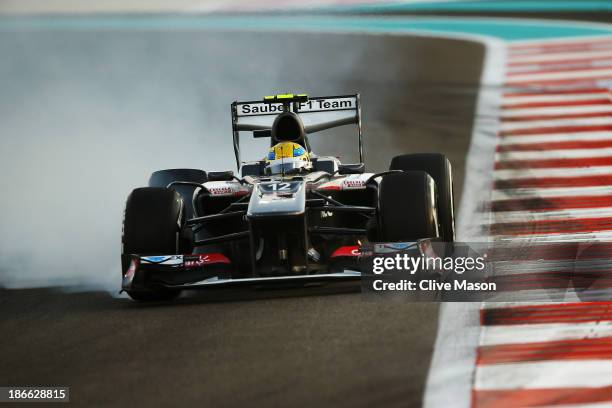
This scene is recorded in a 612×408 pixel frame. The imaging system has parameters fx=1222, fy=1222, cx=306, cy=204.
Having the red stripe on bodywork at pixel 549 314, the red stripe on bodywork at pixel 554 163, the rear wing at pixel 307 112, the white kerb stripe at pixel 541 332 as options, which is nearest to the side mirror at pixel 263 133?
the rear wing at pixel 307 112

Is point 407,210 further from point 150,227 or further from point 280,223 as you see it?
point 150,227

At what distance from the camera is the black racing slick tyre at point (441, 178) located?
34.8ft

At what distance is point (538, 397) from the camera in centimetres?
637

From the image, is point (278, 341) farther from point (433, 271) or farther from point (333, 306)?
point (433, 271)

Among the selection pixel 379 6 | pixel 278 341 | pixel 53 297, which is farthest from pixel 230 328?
pixel 379 6

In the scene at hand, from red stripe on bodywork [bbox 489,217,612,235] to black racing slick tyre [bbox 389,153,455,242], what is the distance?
115cm

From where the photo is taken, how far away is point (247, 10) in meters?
31.4

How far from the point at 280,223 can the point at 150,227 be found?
1.11m

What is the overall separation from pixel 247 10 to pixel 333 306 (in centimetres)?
2316

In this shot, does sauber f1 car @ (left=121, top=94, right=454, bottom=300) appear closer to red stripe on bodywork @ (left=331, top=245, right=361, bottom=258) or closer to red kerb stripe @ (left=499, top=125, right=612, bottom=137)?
red stripe on bodywork @ (left=331, top=245, right=361, bottom=258)

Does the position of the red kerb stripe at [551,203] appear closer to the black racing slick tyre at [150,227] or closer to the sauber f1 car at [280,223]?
the sauber f1 car at [280,223]

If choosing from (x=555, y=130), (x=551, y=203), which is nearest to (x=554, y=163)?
(x=551, y=203)

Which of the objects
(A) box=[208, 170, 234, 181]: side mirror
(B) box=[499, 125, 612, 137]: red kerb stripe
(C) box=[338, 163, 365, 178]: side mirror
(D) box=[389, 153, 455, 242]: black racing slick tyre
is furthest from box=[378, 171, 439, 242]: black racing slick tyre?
(B) box=[499, 125, 612, 137]: red kerb stripe

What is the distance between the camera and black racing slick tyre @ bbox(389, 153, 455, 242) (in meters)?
10.6
